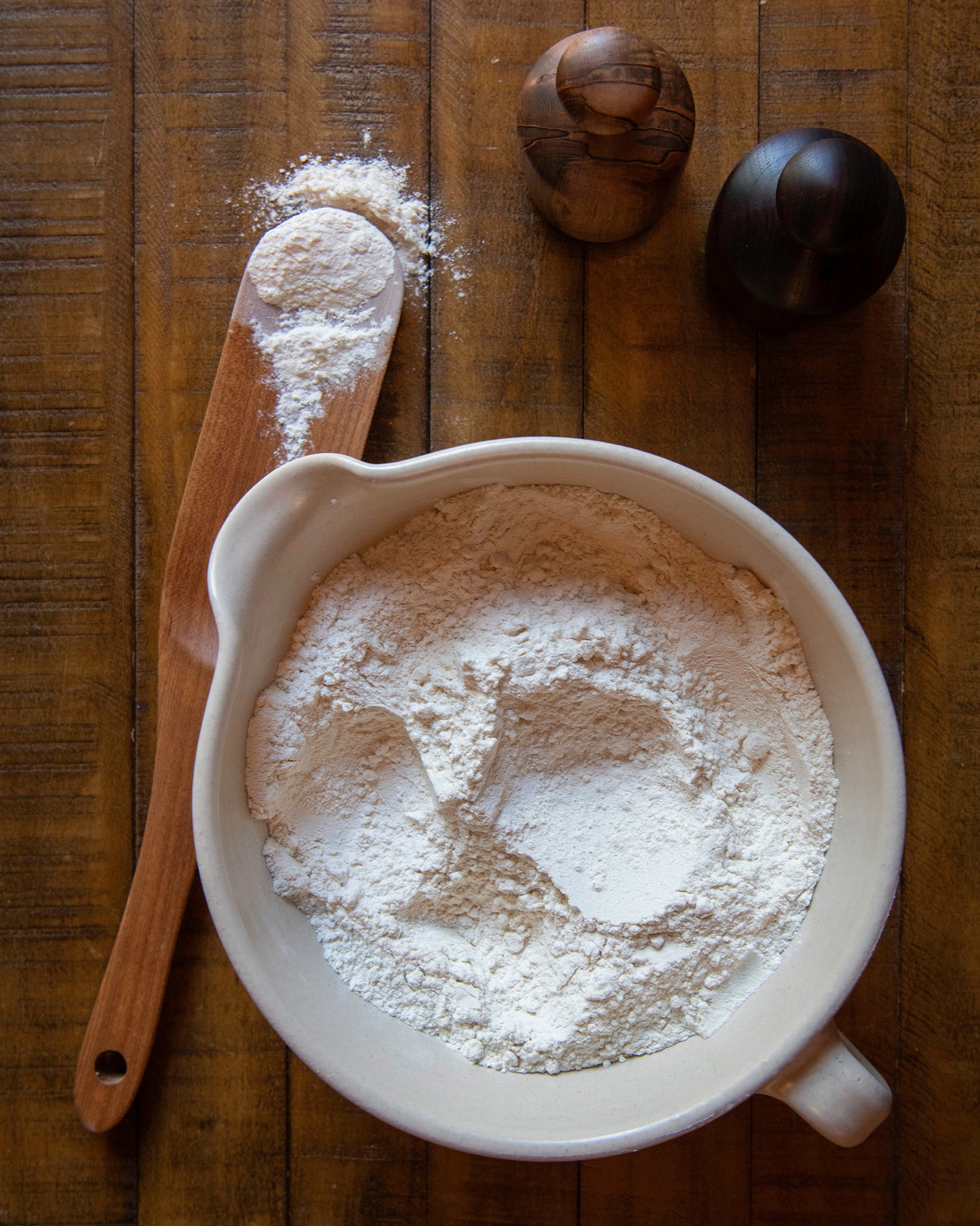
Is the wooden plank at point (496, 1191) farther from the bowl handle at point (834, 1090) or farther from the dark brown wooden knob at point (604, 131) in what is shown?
the dark brown wooden knob at point (604, 131)

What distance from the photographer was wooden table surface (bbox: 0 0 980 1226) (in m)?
0.63

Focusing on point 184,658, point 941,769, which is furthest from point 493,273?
point 941,769

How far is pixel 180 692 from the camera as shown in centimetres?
62

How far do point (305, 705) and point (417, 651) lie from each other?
85mm

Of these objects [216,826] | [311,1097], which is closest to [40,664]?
[216,826]

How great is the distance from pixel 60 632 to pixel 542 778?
1.33 ft

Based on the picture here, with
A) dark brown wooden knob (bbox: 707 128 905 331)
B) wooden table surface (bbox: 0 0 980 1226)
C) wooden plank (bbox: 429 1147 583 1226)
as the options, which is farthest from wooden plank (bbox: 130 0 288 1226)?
dark brown wooden knob (bbox: 707 128 905 331)

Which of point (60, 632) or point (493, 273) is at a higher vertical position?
point (493, 273)

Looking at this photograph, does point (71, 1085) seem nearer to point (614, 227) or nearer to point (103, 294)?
point (103, 294)

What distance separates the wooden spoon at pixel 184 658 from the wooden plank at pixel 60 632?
0.04 metres

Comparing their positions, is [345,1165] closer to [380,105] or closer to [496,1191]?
[496,1191]

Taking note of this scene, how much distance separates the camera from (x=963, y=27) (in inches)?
24.9

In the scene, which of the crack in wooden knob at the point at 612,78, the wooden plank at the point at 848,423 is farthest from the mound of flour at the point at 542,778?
the crack in wooden knob at the point at 612,78

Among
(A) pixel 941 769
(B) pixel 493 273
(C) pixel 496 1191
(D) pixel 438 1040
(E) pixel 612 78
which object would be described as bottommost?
(C) pixel 496 1191
